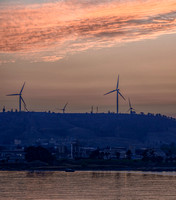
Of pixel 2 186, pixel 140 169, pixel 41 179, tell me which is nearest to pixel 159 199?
pixel 2 186

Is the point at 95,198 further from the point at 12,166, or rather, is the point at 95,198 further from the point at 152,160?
the point at 152,160

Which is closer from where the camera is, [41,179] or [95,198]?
[95,198]

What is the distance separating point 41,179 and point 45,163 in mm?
47314

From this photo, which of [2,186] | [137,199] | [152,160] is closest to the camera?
[137,199]

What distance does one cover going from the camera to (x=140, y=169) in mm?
145375

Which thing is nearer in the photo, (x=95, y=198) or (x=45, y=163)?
(x=95, y=198)

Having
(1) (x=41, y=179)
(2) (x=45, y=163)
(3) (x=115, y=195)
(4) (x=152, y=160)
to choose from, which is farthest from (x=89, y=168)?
(3) (x=115, y=195)

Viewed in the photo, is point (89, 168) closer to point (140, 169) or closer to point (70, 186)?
point (140, 169)

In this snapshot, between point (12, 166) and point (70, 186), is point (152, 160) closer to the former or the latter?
point (12, 166)

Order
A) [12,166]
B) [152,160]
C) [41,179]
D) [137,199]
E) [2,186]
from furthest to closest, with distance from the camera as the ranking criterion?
[152,160] < [12,166] < [41,179] < [2,186] < [137,199]

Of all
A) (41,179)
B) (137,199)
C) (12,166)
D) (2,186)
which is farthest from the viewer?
(12,166)

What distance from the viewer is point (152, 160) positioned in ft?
543

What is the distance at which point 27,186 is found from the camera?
90.9 m

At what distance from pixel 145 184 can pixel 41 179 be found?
19333 millimetres
